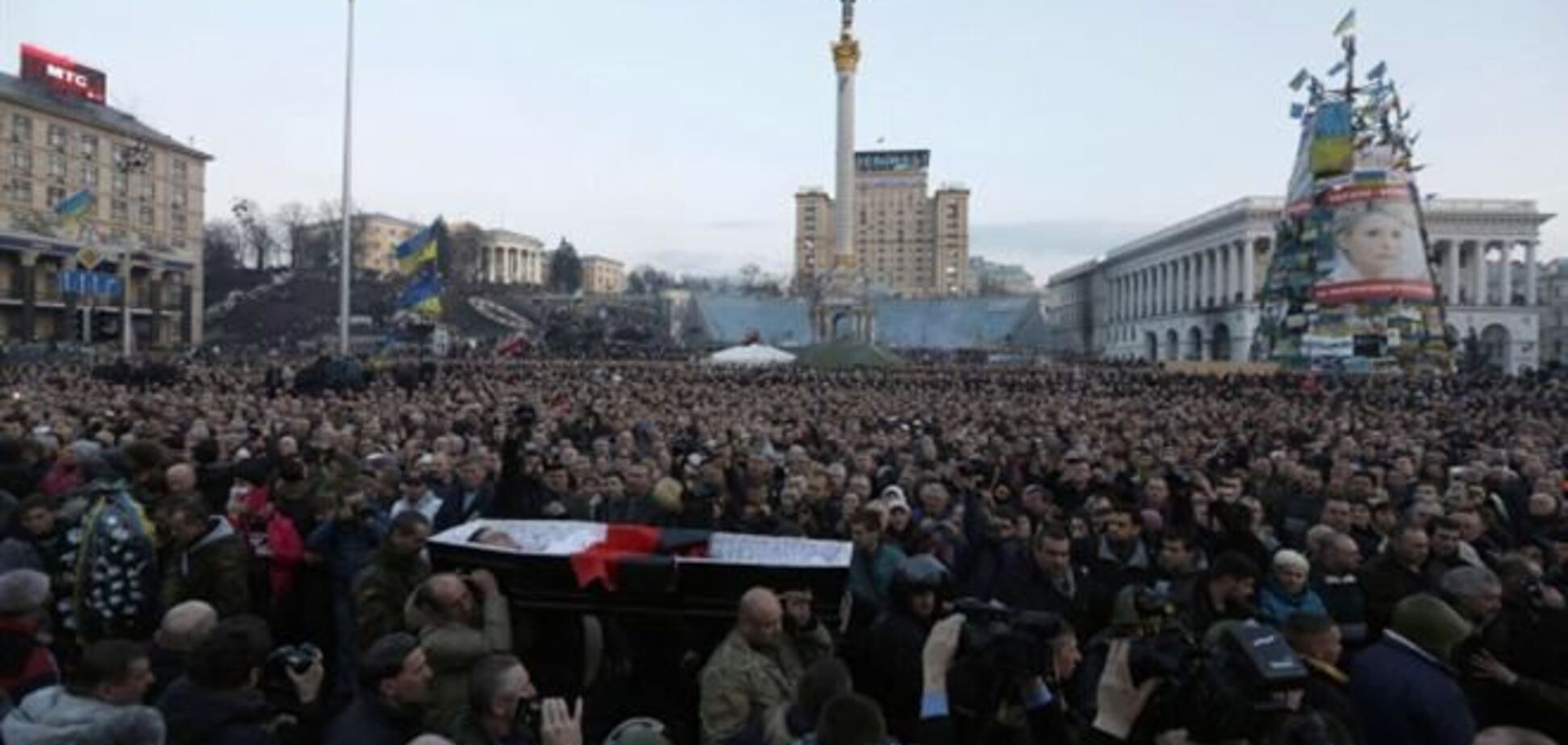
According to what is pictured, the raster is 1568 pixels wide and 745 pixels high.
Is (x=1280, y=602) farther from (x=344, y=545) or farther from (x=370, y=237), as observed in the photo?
(x=370, y=237)

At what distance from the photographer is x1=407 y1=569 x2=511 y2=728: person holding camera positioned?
14.2ft

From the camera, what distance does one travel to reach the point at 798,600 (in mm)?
4887

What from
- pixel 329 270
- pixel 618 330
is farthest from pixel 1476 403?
pixel 329 270

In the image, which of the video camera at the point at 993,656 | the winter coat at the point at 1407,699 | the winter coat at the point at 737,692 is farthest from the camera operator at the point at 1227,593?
the winter coat at the point at 737,692

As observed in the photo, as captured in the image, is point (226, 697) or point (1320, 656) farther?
point (1320, 656)

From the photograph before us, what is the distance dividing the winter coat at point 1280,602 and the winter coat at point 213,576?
5.29 metres

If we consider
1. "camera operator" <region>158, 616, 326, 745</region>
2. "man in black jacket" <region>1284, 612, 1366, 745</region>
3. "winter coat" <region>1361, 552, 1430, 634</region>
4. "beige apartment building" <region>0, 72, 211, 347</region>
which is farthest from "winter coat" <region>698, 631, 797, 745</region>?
"beige apartment building" <region>0, 72, 211, 347</region>

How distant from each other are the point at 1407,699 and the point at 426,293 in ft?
103

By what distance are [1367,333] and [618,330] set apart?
4190cm

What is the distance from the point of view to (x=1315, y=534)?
6074mm

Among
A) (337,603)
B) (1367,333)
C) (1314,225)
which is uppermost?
(1314,225)

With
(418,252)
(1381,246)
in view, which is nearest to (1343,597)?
(418,252)

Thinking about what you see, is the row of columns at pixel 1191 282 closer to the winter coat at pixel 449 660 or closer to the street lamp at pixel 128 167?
the street lamp at pixel 128 167

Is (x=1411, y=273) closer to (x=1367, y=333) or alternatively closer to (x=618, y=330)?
(x=1367, y=333)
